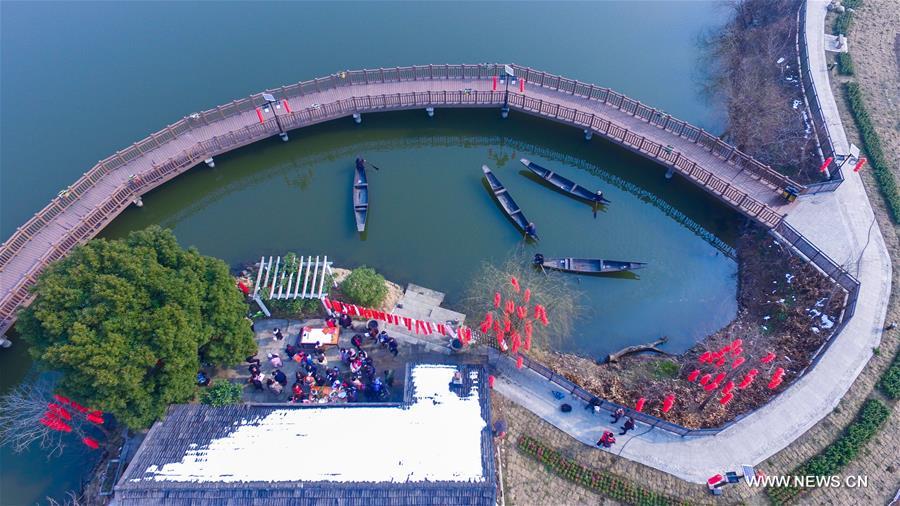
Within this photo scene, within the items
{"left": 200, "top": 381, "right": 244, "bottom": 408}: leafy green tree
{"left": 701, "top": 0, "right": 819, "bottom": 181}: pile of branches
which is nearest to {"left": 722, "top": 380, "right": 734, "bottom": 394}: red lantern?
{"left": 701, "top": 0, "right": 819, "bottom": 181}: pile of branches

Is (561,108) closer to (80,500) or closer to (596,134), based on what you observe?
(596,134)

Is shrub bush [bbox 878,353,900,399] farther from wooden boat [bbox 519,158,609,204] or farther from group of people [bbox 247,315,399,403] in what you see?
group of people [bbox 247,315,399,403]

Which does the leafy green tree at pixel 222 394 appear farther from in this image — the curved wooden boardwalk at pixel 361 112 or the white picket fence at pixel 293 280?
the curved wooden boardwalk at pixel 361 112

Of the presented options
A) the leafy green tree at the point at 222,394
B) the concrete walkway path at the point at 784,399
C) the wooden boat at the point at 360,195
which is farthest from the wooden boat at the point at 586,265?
the leafy green tree at the point at 222,394

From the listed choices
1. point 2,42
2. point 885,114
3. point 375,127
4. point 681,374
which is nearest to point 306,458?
point 681,374

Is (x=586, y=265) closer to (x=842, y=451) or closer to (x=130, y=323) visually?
(x=842, y=451)

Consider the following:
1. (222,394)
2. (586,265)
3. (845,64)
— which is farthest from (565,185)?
(222,394)
